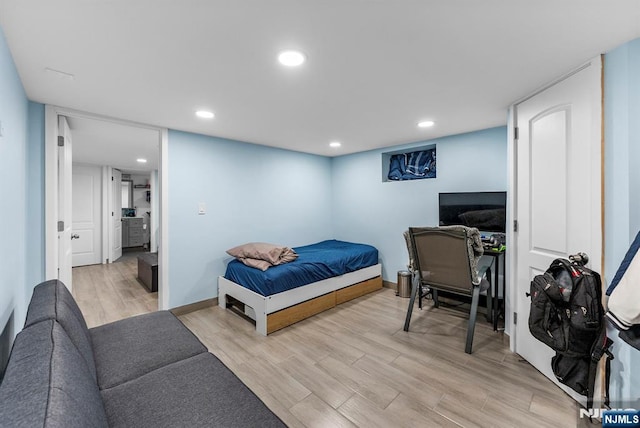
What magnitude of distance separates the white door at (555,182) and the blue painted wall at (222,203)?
3.00m

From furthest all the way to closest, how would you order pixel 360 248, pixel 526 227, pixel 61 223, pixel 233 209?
pixel 360 248 < pixel 233 209 < pixel 61 223 < pixel 526 227

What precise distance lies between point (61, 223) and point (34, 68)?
1.38 m

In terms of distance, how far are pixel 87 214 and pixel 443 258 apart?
688 centimetres

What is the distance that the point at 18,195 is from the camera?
1843mm

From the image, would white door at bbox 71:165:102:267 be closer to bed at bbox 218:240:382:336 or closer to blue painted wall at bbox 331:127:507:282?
bed at bbox 218:240:382:336

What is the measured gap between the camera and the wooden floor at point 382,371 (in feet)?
5.48

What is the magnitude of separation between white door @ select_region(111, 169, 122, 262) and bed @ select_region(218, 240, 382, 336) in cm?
434

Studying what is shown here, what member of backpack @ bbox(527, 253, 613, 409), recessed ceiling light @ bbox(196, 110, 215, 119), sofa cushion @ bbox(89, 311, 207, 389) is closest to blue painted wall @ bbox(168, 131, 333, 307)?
recessed ceiling light @ bbox(196, 110, 215, 119)

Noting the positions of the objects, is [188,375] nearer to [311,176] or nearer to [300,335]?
[300,335]

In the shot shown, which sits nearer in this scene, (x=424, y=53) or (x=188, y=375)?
(x=188, y=375)

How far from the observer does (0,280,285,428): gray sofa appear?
704mm

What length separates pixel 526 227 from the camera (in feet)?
7.19

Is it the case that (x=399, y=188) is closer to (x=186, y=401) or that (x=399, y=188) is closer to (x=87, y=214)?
(x=186, y=401)

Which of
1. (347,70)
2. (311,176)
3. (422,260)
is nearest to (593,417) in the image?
(422,260)
